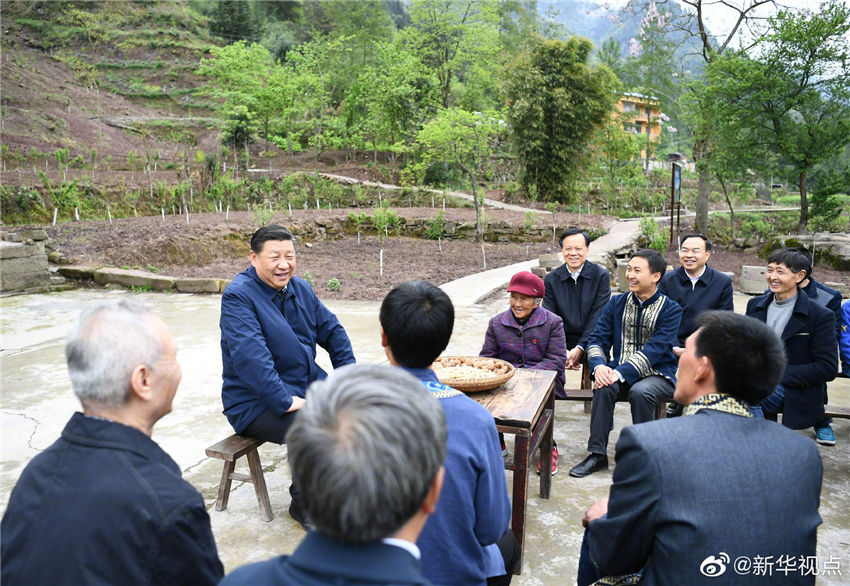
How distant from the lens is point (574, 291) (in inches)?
172

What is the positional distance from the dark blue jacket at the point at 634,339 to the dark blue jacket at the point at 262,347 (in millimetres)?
1761

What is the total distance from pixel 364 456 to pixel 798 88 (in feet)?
43.6

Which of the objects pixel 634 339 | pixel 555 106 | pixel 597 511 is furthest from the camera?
pixel 555 106

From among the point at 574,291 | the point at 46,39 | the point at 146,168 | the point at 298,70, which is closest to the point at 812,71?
the point at 574,291

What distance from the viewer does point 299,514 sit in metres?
2.93

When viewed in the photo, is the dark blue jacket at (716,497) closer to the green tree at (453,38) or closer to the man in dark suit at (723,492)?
the man in dark suit at (723,492)

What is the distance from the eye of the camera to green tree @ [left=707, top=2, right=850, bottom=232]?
11.1m

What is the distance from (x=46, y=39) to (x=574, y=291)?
42659mm

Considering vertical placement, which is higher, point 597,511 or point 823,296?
point 823,296

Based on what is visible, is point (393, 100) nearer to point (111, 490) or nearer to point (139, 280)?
point (139, 280)

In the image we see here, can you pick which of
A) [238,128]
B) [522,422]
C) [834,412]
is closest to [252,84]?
[238,128]

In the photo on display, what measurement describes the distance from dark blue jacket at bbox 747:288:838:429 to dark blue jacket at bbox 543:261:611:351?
45.2 inches

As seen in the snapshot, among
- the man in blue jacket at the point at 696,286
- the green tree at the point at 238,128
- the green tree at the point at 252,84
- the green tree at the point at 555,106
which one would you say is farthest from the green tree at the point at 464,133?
the green tree at the point at 252,84

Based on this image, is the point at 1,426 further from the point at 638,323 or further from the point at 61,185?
the point at 61,185
